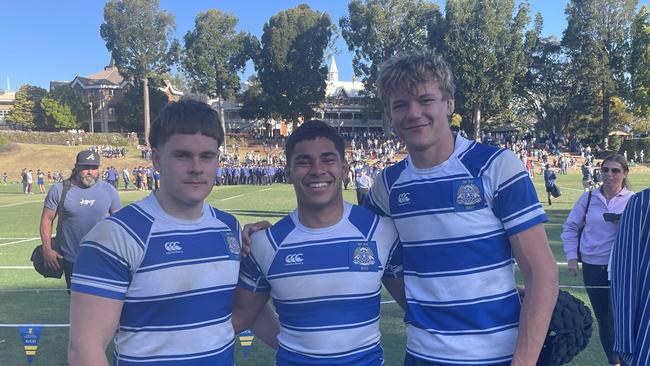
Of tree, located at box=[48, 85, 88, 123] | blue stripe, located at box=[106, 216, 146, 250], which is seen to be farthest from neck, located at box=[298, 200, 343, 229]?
tree, located at box=[48, 85, 88, 123]

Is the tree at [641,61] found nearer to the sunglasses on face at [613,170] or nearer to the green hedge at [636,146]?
the green hedge at [636,146]

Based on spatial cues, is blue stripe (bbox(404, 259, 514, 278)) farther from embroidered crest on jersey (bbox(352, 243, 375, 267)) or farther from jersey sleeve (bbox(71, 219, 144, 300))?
jersey sleeve (bbox(71, 219, 144, 300))

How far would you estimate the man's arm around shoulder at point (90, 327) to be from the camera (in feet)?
6.41

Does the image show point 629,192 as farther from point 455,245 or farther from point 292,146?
point 292,146

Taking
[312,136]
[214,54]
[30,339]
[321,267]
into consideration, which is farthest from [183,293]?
[214,54]

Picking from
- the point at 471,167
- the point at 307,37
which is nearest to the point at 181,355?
the point at 471,167

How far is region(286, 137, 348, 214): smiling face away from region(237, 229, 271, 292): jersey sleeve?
0.88ft

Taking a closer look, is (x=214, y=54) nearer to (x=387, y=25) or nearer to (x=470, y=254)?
(x=387, y=25)

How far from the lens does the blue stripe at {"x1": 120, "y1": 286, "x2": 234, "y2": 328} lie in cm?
214

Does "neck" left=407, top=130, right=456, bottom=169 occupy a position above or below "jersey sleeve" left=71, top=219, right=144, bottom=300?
above

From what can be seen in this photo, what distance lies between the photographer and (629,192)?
16.4 ft

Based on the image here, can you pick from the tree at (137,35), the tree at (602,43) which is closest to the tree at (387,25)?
the tree at (602,43)

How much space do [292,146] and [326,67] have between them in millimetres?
63341

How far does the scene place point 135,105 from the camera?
229 ft
